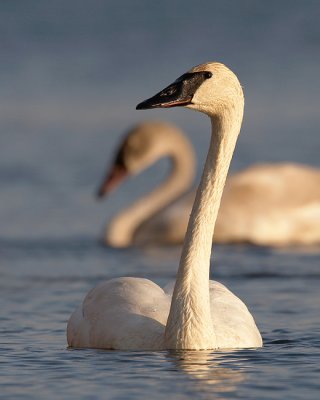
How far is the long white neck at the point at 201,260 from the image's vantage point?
835 cm

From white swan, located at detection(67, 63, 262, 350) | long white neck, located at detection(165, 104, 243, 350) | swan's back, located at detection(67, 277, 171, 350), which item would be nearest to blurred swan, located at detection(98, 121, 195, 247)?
swan's back, located at detection(67, 277, 171, 350)

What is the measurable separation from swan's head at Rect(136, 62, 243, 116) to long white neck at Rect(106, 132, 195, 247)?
7.53 meters

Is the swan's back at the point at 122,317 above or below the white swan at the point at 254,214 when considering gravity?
below

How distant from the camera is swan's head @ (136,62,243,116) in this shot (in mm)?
8305

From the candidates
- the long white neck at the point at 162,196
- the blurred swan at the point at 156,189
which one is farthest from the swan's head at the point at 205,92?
the blurred swan at the point at 156,189

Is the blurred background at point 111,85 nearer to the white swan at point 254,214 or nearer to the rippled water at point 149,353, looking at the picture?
the white swan at point 254,214

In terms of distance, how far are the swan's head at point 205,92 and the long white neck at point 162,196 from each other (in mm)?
7527

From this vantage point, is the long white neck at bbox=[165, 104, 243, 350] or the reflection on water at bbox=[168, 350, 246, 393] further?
the long white neck at bbox=[165, 104, 243, 350]

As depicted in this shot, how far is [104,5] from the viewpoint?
3703 centimetres

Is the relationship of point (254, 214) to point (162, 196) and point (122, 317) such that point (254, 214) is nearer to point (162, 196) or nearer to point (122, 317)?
point (162, 196)

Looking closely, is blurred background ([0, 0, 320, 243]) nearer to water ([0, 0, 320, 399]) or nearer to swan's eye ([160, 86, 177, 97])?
water ([0, 0, 320, 399])

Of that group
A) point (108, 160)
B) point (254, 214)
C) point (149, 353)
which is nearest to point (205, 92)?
point (149, 353)

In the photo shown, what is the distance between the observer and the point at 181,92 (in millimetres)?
8328

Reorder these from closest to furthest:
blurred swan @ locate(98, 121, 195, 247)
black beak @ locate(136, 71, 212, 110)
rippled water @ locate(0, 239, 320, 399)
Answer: rippled water @ locate(0, 239, 320, 399) → black beak @ locate(136, 71, 212, 110) → blurred swan @ locate(98, 121, 195, 247)
